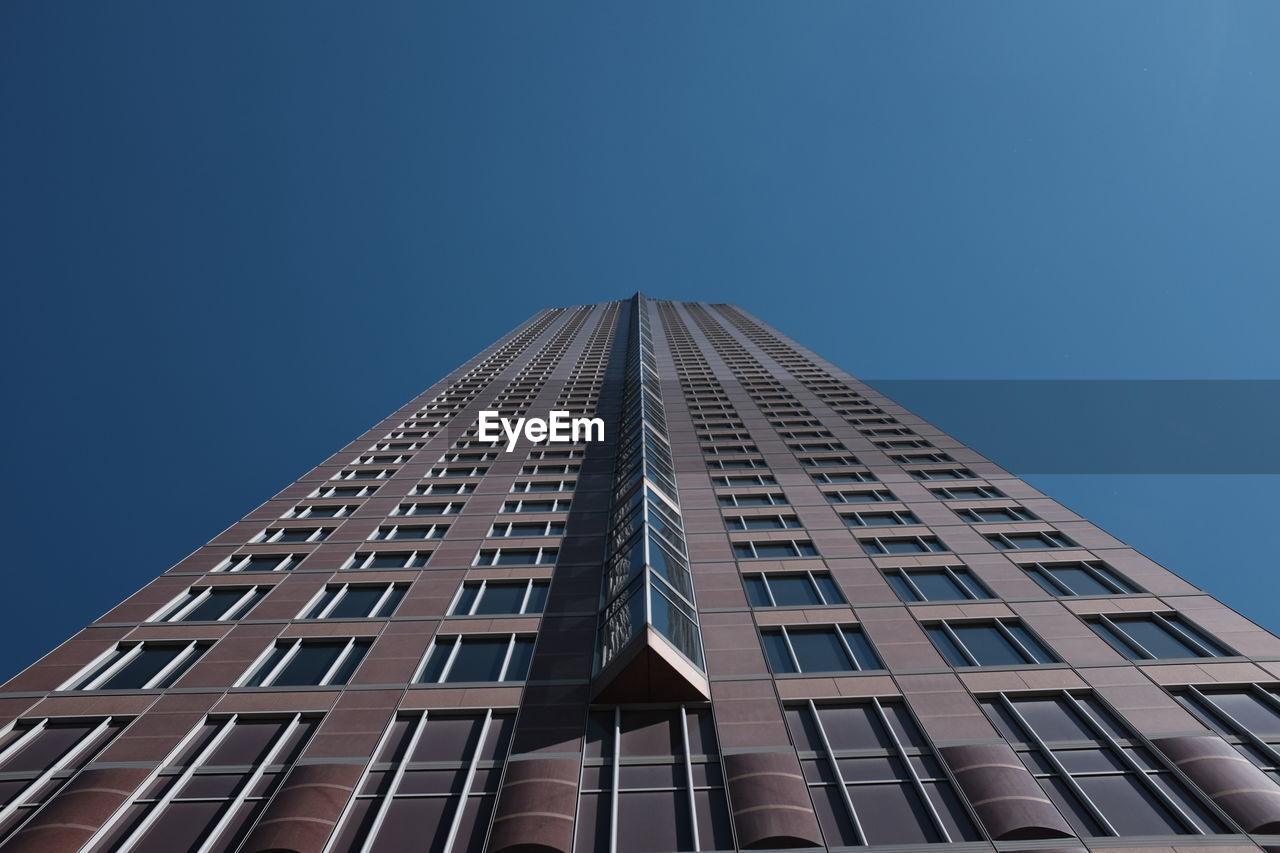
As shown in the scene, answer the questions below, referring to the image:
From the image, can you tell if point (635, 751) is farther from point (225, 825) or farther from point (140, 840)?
point (140, 840)

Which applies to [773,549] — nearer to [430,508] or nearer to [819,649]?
[819,649]

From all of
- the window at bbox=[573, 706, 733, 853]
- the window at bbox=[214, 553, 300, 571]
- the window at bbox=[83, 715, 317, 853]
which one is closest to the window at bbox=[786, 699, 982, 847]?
the window at bbox=[573, 706, 733, 853]

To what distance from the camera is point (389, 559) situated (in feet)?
86.3

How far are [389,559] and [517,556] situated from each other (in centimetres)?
521

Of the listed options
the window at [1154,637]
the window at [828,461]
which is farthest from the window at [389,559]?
the window at [1154,637]

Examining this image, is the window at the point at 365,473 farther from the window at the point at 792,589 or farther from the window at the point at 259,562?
the window at the point at 792,589

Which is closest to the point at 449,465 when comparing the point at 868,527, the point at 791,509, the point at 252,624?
the point at 252,624

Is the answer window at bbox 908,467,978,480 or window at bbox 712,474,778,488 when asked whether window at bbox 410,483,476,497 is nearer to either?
window at bbox 712,474,778,488

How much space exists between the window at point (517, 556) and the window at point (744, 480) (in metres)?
10.1

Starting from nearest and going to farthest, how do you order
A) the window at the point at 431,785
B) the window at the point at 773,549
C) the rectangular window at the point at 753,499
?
the window at the point at 431,785
the window at the point at 773,549
the rectangular window at the point at 753,499

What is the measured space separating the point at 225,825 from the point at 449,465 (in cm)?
→ 2347

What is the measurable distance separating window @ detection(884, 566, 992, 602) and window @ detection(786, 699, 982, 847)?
6.04m

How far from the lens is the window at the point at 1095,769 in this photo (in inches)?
545

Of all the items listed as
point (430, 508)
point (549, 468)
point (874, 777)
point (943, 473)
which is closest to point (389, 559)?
point (430, 508)
